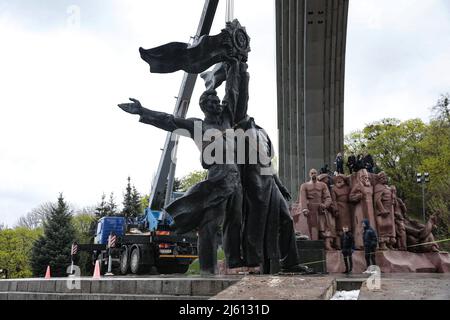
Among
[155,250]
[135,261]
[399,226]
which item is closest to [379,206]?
[399,226]

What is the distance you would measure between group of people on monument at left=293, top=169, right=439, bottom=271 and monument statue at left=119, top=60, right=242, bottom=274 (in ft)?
26.4

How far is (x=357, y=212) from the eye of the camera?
15594 millimetres

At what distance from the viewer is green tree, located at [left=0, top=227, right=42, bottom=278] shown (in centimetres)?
4028

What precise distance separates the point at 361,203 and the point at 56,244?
20.6m

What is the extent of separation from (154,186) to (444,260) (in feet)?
35.1

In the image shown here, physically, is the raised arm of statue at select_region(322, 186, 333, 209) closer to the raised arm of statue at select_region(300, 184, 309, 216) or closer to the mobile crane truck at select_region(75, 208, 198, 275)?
the raised arm of statue at select_region(300, 184, 309, 216)

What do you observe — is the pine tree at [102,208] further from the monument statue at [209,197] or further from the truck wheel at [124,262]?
the monument statue at [209,197]

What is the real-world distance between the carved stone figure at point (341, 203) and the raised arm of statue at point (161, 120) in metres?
9.15

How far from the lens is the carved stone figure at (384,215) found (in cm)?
1502

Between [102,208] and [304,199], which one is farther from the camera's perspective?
[102,208]

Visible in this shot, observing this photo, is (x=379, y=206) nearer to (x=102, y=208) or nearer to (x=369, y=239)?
(x=369, y=239)

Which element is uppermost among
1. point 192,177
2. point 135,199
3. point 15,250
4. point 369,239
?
point 192,177
